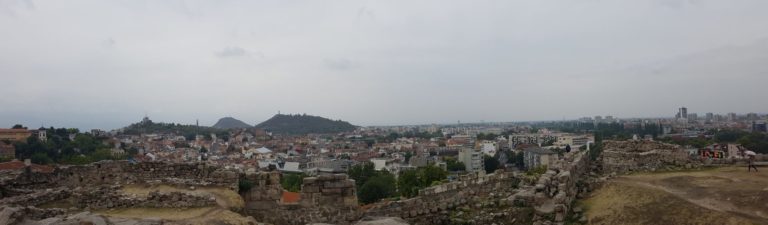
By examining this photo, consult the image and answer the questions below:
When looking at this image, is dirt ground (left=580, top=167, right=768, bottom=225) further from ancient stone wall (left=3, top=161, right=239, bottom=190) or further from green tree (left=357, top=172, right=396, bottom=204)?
green tree (left=357, top=172, right=396, bottom=204)

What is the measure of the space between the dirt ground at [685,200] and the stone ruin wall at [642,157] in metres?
3.53

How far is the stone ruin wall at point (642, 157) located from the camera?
17.9 m

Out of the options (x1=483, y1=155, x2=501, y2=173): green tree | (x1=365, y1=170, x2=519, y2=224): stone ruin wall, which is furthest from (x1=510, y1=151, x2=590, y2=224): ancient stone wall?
(x1=483, y1=155, x2=501, y2=173): green tree

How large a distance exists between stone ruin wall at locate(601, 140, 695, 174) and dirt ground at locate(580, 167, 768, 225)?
11.6ft

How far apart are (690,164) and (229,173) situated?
15768mm

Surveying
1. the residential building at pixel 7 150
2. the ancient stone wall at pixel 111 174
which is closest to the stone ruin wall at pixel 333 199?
the ancient stone wall at pixel 111 174

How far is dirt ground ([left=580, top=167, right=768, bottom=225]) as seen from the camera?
9828 millimetres

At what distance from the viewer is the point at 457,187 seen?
13.5 m

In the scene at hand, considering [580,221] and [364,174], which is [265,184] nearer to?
[580,221]

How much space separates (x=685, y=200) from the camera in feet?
35.9

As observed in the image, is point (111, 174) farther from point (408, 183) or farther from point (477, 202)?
point (408, 183)

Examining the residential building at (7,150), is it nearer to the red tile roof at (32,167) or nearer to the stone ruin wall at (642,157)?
the red tile roof at (32,167)

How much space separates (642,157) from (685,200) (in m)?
8.12

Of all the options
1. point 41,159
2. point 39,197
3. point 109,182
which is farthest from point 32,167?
point 41,159
